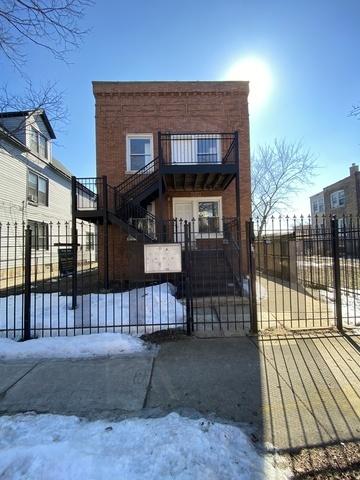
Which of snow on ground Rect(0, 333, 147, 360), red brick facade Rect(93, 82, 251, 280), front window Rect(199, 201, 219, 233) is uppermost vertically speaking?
red brick facade Rect(93, 82, 251, 280)

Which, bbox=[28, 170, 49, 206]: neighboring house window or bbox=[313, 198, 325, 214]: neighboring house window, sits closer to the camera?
bbox=[28, 170, 49, 206]: neighboring house window

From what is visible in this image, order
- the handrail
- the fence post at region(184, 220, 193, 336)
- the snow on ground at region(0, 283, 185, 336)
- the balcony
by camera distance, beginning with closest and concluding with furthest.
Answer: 1. the fence post at region(184, 220, 193, 336)
2. the snow on ground at region(0, 283, 185, 336)
3. the balcony
4. the handrail

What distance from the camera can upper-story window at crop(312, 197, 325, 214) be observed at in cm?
4366

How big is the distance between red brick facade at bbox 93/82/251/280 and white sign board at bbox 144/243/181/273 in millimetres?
7230

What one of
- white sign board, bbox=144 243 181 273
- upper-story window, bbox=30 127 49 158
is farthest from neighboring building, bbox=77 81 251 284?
upper-story window, bbox=30 127 49 158

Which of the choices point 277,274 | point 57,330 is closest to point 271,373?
point 57,330

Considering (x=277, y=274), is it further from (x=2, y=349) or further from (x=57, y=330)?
(x=2, y=349)

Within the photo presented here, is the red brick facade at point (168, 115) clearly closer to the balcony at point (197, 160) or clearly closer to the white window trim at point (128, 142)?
the white window trim at point (128, 142)

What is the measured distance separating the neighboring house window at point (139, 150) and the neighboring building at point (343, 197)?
75.6 ft

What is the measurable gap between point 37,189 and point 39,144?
288cm

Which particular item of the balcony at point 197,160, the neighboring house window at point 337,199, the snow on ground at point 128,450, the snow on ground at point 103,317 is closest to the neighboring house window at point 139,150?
the balcony at point 197,160

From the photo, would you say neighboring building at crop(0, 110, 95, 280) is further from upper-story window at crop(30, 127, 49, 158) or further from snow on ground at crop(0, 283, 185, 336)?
snow on ground at crop(0, 283, 185, 336)

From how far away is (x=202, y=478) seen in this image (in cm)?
222

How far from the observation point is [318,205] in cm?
4503
